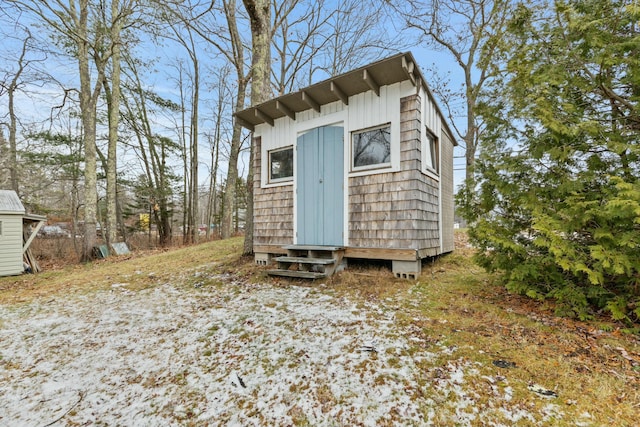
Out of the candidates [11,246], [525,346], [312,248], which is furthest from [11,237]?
[525,346]

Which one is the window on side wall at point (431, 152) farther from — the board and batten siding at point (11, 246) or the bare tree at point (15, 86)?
the bare tree at point (15, 86)

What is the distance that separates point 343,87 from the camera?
4.53 metres

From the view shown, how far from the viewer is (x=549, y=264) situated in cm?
290

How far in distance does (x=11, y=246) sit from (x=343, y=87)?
9.75m

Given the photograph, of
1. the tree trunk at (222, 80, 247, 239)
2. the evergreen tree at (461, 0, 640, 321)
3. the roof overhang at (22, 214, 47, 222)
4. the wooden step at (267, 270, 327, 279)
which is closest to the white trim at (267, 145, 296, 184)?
the wooden step at (267, 270, 327, 279)

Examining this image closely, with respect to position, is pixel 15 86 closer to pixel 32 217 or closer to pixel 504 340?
pixel 32 217

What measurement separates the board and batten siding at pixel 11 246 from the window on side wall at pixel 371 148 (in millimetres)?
9549

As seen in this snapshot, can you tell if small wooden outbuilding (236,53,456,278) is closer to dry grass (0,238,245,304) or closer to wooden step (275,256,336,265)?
wooden step (275,256,336,265)

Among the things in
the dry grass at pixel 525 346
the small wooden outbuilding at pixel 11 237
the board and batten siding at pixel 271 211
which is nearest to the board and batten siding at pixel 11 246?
the small wooden outbuilding at pixel 11 237

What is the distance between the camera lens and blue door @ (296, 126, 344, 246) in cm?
475

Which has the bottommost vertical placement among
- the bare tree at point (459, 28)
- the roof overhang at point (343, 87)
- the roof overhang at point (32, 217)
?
the roof overhang at point (32, 217)

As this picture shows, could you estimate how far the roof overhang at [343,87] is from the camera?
396 cm

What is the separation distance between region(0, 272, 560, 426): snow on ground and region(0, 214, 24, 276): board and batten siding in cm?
585

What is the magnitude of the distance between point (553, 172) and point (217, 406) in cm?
363
